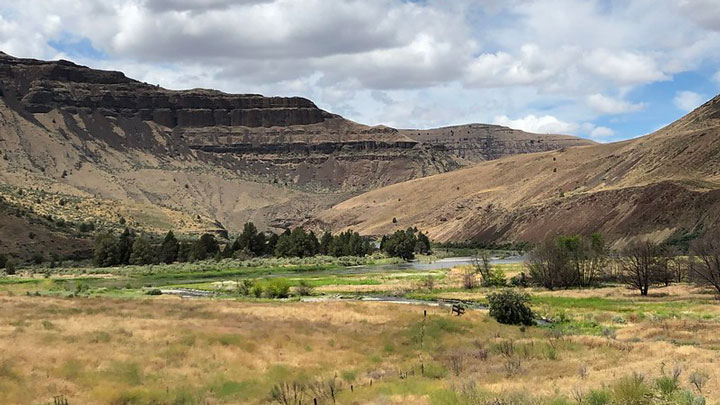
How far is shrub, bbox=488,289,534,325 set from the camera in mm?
41688

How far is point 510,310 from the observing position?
41.8 metres

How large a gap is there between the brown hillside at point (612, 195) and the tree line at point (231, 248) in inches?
1115

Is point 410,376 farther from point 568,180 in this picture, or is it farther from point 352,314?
point 568,180

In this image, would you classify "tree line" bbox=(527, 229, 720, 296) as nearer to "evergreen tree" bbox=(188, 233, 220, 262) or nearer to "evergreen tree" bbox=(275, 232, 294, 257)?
"evergreen tree" bbox=(275, 232, 294, 257)

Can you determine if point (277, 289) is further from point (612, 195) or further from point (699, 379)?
point (612, 195)

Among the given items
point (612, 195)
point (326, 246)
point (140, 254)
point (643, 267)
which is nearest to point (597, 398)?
point (643, 267)

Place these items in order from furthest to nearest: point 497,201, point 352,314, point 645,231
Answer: point 497,201 → point 645,231 → point 352,314

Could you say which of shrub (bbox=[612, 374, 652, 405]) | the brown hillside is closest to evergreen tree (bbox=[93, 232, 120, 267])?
the brown hillside

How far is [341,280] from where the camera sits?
252 feet

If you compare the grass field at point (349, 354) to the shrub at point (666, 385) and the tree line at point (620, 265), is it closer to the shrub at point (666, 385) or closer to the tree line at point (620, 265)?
the shrub at point (666, 385)

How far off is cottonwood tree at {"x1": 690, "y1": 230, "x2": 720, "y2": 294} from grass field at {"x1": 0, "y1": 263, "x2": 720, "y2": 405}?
248 inches

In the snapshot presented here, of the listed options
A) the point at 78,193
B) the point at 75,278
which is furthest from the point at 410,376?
the point at 78,193

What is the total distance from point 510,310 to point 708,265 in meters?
22.2

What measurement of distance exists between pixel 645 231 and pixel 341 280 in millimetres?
57897
